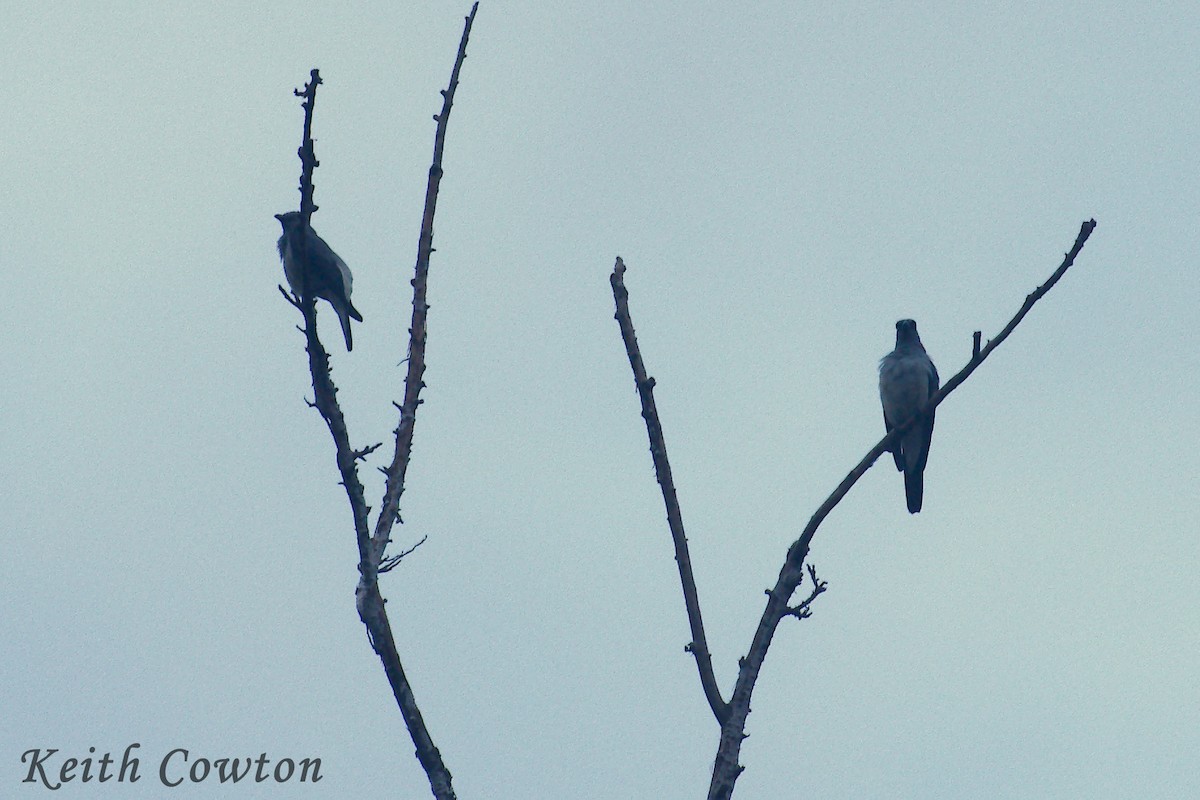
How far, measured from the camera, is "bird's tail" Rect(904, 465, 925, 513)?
10.5m

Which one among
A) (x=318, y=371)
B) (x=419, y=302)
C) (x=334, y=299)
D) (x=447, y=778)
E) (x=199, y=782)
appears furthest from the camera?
(x=334, y=299)

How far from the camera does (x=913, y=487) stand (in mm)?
10594

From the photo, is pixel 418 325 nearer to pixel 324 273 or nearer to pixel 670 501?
pixel 670 501

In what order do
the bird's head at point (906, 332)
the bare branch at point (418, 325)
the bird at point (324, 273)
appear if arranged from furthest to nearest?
the bird's head at point (906, 332) → the bird at point (324, 273) → the bare branch at point (418, 325)

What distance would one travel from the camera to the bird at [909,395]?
10.1 metres

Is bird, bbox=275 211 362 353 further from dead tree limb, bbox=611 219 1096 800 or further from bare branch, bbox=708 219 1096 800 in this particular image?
bare branch, bbox=708 219 1096 800

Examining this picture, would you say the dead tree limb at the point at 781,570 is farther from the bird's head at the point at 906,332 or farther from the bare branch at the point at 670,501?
the bird's head at the point at 906,332

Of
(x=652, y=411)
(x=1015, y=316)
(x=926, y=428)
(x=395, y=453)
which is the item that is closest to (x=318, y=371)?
(x=395, y=453)

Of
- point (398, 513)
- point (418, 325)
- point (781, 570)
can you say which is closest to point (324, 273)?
point (418, 325)

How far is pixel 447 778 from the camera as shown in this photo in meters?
4.80

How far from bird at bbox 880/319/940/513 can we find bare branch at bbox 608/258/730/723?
16.1 ft

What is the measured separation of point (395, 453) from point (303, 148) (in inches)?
55.0

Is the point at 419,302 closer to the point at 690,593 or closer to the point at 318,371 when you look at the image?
the point at 318,371

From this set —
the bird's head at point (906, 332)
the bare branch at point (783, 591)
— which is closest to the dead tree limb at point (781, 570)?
the bare branch at point (783, 591)
